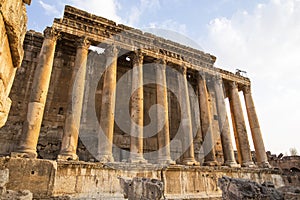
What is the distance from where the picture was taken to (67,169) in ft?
25.5

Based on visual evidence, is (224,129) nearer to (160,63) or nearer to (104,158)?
(160,63)

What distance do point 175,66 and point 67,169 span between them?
9.34m

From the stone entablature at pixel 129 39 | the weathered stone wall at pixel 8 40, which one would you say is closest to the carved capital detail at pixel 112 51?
the stone entablature at pixel 129 39

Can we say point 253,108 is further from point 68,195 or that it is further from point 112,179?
point 68,195

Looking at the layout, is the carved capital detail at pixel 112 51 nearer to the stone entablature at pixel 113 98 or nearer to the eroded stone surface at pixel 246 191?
the stone entablature at pixel 113 98

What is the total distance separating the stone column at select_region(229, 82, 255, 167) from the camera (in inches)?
537

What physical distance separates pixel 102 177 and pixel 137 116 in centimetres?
355

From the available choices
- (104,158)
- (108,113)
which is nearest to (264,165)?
(104,158)

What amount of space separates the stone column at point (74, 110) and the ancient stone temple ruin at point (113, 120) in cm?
5

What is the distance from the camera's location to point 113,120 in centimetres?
1012

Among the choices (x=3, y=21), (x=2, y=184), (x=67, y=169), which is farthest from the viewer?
(x=67, y=169)

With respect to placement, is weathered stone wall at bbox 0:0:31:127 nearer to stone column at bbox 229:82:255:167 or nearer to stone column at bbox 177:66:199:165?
stone column at bbox 177:66:199:165

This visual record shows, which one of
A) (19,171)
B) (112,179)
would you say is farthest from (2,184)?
(112,179)

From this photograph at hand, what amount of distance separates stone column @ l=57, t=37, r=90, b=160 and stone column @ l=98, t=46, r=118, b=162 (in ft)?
3.78
